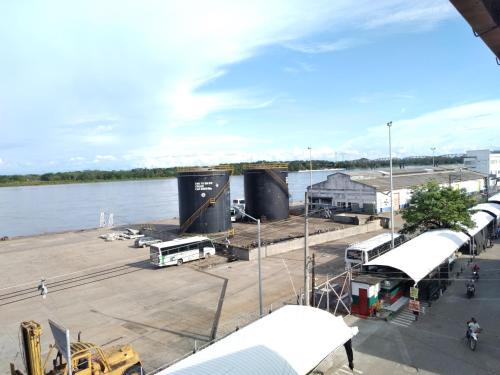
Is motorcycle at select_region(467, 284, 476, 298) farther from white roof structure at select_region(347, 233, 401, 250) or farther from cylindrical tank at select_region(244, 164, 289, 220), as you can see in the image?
cylindrical tank at select_region(244, 164, 289, 220)

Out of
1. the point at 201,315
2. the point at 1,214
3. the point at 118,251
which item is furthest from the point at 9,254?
the point at 1,214

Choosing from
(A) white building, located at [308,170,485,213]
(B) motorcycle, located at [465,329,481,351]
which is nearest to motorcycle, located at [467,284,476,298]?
(B) motorcycle, located at [465,329,481,351]

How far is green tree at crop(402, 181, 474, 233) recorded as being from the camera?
28.5 metres

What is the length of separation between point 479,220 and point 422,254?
1571cm

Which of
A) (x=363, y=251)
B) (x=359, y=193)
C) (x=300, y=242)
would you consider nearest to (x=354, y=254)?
(x=363, y=251)

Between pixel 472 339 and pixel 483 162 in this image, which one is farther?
pixel 483 162

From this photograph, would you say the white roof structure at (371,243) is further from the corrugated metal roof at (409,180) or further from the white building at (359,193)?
the corrugated metal roof at (409,180)

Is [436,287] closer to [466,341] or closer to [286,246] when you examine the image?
[466,341]

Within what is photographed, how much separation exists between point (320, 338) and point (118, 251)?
30990mm

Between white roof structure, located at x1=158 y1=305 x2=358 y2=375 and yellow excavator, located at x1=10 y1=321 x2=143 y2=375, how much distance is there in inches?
112

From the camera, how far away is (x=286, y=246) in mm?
35219

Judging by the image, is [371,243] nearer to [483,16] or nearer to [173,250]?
[173,250]

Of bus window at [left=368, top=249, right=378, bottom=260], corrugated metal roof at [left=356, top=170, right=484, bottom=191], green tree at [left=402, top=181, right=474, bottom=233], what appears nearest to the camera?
bus window at [left=368, top=249, right=378, bottom=260]

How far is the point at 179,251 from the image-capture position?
32.2 meters
